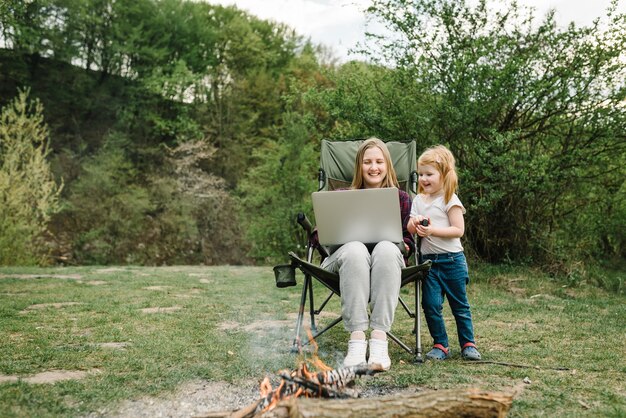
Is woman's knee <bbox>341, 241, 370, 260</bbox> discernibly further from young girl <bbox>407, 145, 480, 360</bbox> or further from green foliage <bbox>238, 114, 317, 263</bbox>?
green foliage <bbox>238, 114, 317, 263</bbox>

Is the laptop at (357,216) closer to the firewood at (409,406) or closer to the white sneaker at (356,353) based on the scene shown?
the white sneaker at (356,353)

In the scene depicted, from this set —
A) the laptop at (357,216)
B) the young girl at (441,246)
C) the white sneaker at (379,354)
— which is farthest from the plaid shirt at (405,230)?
the white sneaker at (379,354)

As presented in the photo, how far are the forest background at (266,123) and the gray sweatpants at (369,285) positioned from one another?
3.43 meters

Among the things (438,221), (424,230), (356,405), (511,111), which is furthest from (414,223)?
(511,111)

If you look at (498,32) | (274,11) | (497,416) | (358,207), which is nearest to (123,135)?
(274,11)

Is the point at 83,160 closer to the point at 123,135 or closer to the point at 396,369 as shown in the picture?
the point at 123,135

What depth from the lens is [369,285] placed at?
2693 millimetres

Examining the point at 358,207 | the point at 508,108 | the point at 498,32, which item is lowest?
the point at 358,207

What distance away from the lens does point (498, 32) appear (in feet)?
20.4

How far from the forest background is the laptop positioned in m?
3.26

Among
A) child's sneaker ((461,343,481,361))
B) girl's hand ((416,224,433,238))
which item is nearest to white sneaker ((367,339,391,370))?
child's sneaker ((461,343,481,361))

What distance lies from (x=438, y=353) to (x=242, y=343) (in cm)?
110

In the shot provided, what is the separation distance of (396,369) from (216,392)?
89cm

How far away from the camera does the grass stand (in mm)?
2164
